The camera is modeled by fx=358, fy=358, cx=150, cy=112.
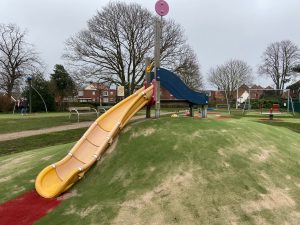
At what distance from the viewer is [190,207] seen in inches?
201

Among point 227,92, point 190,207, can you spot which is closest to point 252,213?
point 190,207

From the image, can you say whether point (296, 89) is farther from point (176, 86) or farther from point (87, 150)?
point (87, 150)

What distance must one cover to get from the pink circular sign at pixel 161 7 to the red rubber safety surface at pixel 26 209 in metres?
5.39

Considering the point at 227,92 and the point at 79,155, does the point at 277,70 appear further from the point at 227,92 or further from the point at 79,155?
the point at 79,155

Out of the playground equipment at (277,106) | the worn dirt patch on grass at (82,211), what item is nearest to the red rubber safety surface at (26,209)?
the worn dirt patch on grass at (82,211)

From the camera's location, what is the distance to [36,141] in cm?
1471

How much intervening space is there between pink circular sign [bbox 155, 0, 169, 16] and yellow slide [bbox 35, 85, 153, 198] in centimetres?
202

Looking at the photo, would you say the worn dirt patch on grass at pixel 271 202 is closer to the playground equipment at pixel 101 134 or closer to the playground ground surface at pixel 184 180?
the playground ground surface at pixel 184 180

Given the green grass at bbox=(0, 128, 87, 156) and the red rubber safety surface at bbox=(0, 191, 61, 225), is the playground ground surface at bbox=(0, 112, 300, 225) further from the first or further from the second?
the green grass at bbox=(0, 128, 87, 156)

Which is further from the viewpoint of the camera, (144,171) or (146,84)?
(146,84)

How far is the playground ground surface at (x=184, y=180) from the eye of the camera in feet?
16.6

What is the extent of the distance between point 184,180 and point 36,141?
10353mm

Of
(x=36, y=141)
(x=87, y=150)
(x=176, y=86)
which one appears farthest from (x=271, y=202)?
(x=36, y=141)

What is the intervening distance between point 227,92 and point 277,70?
12134mm
